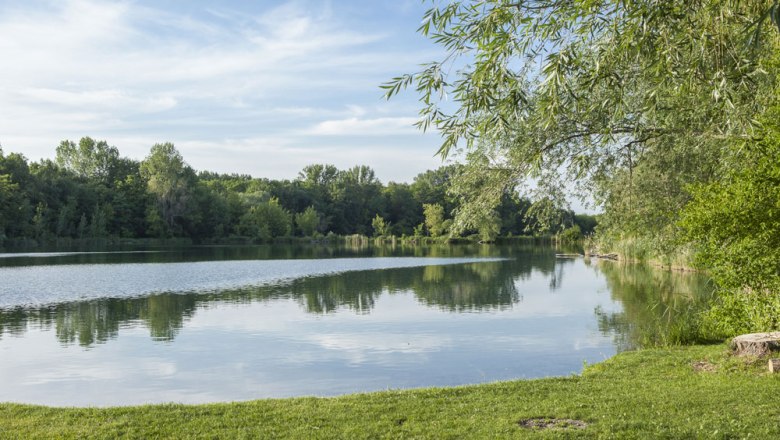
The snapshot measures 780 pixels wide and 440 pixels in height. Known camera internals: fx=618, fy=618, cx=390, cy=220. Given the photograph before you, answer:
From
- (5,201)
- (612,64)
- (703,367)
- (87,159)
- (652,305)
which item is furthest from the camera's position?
(87,159)

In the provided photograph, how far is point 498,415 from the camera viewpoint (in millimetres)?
6969

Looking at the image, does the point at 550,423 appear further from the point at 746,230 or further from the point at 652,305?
the point at 652,305

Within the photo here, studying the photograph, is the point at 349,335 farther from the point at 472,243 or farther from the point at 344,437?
the point at 472,243

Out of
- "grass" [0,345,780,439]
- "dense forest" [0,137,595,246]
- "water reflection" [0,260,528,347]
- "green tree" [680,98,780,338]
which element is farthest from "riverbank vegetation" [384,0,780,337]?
"dense forest" [0,137,595,246]

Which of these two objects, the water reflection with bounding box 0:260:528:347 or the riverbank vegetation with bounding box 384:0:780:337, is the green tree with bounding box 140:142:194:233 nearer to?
the water reflection with bounding box 0:260:528:347

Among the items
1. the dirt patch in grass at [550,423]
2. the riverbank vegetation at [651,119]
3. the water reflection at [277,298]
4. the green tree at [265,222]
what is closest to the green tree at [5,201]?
the green tree at [265,222]

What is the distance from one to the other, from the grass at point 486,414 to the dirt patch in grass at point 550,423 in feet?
0.03

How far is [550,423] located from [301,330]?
11.6 m

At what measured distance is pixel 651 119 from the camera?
31.8 feet

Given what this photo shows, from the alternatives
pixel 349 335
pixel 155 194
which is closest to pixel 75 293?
pixel 349 335

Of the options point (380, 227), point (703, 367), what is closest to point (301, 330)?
point (703, 367)

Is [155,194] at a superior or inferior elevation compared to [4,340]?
superior

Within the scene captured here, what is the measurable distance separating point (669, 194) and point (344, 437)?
11.2 meters

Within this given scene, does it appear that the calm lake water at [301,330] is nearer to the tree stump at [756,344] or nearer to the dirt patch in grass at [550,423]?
the tree stump at [756,344]
